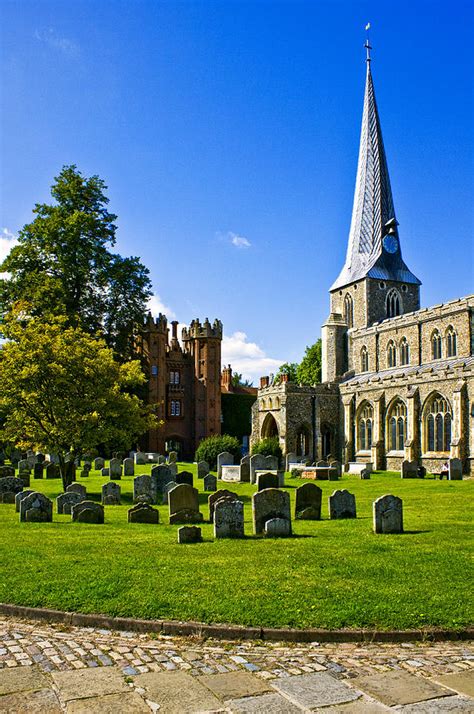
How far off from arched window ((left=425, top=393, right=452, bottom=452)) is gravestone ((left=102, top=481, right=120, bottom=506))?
19643mm

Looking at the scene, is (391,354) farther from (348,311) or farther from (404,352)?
(348,311)

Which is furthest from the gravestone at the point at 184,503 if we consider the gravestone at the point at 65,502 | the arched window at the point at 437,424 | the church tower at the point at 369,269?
the church tower at the point at 369,269

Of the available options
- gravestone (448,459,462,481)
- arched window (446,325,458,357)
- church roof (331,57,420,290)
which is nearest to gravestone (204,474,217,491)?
gravestone (448,459,462,481)

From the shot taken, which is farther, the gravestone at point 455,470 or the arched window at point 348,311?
the arched window at point 348,311

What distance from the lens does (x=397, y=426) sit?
38.3 m

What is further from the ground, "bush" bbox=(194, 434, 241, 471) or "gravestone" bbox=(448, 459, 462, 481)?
"bush" bbox=(194, 434, 241, 471)

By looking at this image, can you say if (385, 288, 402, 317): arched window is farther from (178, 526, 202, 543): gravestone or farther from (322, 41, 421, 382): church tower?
(178, 526, 202, 543): gravestone

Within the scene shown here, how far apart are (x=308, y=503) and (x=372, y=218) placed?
42091 millimetres

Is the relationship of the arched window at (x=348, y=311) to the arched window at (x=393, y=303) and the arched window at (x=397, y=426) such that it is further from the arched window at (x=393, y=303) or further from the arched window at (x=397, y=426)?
the arched window at (x=397, y=426)

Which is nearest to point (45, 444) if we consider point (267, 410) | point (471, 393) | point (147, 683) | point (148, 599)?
point (148, 599)

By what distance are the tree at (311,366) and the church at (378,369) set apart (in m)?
9.71

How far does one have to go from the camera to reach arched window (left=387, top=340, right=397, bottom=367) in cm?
4517

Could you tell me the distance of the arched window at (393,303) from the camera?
164ft

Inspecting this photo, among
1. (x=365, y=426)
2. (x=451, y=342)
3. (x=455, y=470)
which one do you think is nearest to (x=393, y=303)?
(x=451, y=342)
